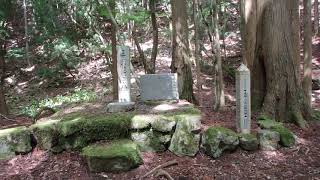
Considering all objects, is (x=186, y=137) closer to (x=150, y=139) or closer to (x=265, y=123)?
(x=150, y=139)

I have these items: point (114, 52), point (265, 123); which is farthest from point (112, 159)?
point (114, 52)

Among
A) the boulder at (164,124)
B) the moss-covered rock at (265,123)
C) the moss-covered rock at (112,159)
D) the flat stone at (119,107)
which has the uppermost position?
the flat stone at (119,107)

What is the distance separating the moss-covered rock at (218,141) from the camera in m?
5.73

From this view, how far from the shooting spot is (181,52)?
26.6 feet

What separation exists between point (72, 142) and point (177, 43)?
3.40m

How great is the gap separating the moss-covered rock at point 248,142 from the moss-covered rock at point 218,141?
0.11m

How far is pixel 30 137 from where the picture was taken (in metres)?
5.93

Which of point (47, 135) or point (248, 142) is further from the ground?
point (47, 135)

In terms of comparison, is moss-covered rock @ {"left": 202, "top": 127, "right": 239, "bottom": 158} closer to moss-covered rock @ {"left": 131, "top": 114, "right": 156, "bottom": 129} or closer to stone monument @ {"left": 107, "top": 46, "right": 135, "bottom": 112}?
moss-covered rock @ {"left": 131, "top": 114, "right": 156, "bottom": 129}

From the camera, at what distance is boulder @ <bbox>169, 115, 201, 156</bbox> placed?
577 cm

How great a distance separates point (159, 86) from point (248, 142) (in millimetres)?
2009

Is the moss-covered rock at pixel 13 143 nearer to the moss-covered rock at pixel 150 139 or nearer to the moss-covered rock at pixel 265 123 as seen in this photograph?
the moss-covered rock at pixel 150 139

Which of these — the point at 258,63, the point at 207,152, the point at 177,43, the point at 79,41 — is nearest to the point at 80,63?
the point at 79,41

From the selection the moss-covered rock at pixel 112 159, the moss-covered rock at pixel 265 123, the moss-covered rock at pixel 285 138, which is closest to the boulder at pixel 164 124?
the moss-covered rock at pixel 112 159
